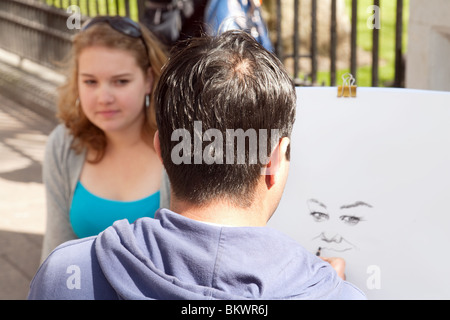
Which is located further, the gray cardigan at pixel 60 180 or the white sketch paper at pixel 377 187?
the gray cardigan at pixel 60 180

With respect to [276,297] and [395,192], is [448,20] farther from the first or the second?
[276,297]

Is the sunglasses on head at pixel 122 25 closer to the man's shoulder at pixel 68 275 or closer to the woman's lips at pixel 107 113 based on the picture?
the woman's lips at pixel 107 113

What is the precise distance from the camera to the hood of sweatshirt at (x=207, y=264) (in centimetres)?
119

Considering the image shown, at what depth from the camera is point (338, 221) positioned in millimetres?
1850

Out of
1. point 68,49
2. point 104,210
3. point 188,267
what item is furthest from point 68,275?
point 68,49

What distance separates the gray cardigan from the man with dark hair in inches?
50.9

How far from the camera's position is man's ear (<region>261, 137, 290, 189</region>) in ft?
4.38

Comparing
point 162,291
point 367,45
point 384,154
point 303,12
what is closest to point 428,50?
point 384,154

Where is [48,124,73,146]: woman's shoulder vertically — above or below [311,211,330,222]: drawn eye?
above

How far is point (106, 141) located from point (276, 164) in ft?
4.74

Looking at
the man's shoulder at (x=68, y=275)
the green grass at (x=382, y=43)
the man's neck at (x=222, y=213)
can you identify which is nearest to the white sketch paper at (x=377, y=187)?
the man's neck at (x=222, y=213)

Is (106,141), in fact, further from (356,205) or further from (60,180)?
(356,205)

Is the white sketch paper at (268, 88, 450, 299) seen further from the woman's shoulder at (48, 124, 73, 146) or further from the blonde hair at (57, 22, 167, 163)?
the woman's shoulder at (48, 124, 73, 146)

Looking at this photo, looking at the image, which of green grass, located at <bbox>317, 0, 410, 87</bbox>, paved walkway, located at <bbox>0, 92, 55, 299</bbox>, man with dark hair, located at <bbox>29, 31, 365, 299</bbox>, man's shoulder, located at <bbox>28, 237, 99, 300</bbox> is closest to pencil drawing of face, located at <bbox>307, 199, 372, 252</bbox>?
man with dark hair, located at <bbox>29, 31, 365, 299</bbox>
